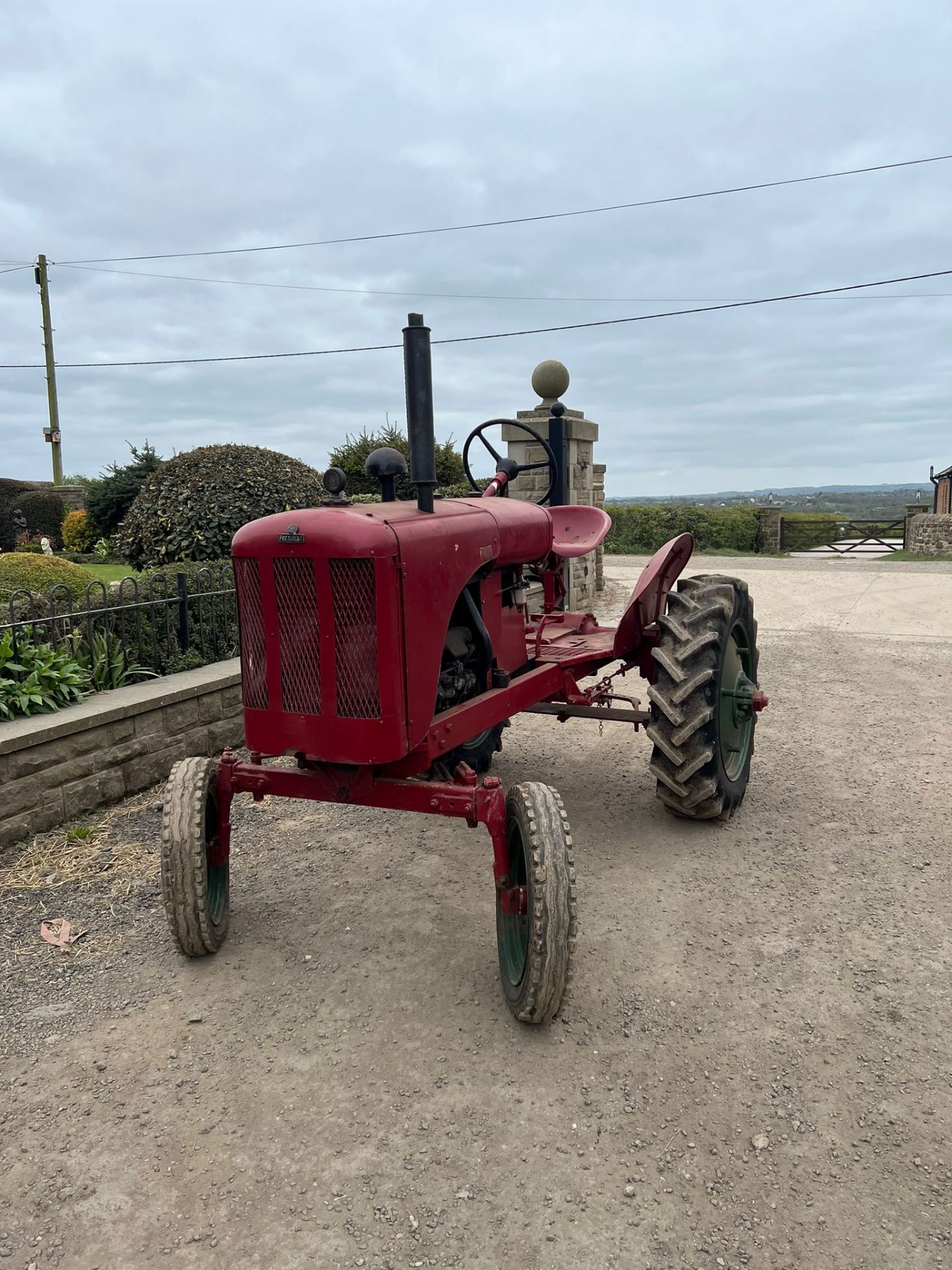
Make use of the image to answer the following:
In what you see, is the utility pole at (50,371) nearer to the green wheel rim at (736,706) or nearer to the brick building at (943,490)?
the green wheel rim at (736,706)

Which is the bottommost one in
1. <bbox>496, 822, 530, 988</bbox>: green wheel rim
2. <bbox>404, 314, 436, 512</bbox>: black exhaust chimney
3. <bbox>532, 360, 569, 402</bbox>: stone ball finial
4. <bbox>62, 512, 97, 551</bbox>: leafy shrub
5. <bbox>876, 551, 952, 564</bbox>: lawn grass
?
<bbox>496, 822, 530, 988</bbox>: green wheel rim

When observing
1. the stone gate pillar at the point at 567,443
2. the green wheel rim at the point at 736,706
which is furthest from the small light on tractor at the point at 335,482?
the stone gate pillar at the point at 567,443

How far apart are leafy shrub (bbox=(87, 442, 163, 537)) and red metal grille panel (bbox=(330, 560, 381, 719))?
11.9 m

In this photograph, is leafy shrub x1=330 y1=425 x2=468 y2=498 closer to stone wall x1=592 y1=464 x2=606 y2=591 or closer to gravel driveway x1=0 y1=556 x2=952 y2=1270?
stone wall x1=592 y1=464 x2=606 y2=591

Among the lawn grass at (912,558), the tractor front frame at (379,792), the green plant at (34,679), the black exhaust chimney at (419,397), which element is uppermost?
the black exhaust chimney at (419,397)

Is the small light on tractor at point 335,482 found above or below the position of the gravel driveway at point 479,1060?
above

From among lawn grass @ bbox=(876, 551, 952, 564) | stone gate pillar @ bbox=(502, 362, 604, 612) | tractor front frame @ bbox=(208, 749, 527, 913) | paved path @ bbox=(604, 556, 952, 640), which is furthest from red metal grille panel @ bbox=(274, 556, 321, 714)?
lawn grass @ bbox=(876, 551, 952, 564)

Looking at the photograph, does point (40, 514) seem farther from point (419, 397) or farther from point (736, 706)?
point (419, 397)

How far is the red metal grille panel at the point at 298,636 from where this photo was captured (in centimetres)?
290

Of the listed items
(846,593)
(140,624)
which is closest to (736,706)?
(140,624)

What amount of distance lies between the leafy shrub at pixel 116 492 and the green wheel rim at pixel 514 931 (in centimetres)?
1221

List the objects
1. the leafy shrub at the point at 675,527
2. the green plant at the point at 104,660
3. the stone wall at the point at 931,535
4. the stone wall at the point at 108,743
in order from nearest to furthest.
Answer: the stone wall at the point at 108,743
the green plant at the point at 104,660
the stone wall at the point at 931,535
the leafy shrub at the point at 675,527

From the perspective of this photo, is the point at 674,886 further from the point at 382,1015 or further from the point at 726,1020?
the point at 382,1015

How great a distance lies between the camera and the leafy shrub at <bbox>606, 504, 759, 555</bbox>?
74.8 ft
